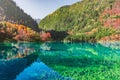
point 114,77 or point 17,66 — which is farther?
point 17,66

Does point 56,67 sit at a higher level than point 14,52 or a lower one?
lower

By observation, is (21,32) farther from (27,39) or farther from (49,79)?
(49,79)

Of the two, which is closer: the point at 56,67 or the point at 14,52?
the point at 56,67

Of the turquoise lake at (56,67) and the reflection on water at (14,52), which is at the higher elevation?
the reflection on water at (14,52)

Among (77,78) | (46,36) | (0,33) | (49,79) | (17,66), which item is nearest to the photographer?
(49,79)

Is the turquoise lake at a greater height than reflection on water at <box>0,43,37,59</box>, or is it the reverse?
reflection on water at <box>0,43,37,59</box>

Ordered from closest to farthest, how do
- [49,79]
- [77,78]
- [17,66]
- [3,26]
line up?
1. [49,79]
2. [77,78]
3. [17,66]
4. [3,26]

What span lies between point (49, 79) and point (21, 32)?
470 feet

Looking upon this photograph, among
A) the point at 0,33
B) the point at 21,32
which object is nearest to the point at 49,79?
the point at 0,33

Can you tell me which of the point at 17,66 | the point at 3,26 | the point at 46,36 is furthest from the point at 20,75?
the point at 46,36

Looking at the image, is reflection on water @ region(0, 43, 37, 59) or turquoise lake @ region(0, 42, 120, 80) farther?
reflection on water @ region(0, 43, 37, 59)

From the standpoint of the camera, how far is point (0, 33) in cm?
14488

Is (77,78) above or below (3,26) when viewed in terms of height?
below

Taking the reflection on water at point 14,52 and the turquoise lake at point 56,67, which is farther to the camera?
the reflection on water at point 14,52
